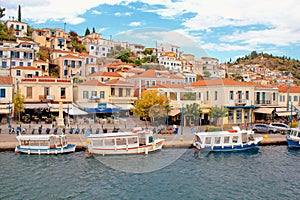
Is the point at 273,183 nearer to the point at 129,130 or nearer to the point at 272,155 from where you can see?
the point at 272,155

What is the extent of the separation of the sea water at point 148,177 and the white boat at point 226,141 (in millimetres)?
1175

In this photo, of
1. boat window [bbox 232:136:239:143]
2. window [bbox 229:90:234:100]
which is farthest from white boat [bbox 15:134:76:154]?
window [bbox 229:90:234:100]

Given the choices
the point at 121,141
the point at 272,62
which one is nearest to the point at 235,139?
the point at 121,141

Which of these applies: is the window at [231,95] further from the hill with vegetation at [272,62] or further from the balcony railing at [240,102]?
the hill with vegetation at [272,62]

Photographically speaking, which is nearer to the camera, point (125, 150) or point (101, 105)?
point (125, 150)

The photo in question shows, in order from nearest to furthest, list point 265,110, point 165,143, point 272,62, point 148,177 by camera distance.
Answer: point 148,177 → point 165,143 → point 265,110 → point 272,62

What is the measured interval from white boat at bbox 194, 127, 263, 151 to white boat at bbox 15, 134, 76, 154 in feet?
26.6

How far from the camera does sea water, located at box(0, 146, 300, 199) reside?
11.6 m

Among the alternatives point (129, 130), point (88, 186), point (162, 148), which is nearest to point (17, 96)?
point (129, 130)

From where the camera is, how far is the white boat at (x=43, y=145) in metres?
18.2

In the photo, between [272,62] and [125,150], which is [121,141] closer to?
[125,150]

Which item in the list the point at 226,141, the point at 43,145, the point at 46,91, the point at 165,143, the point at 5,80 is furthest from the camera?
the point at 46,91

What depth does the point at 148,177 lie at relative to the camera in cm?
1355

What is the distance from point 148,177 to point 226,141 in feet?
27.5
